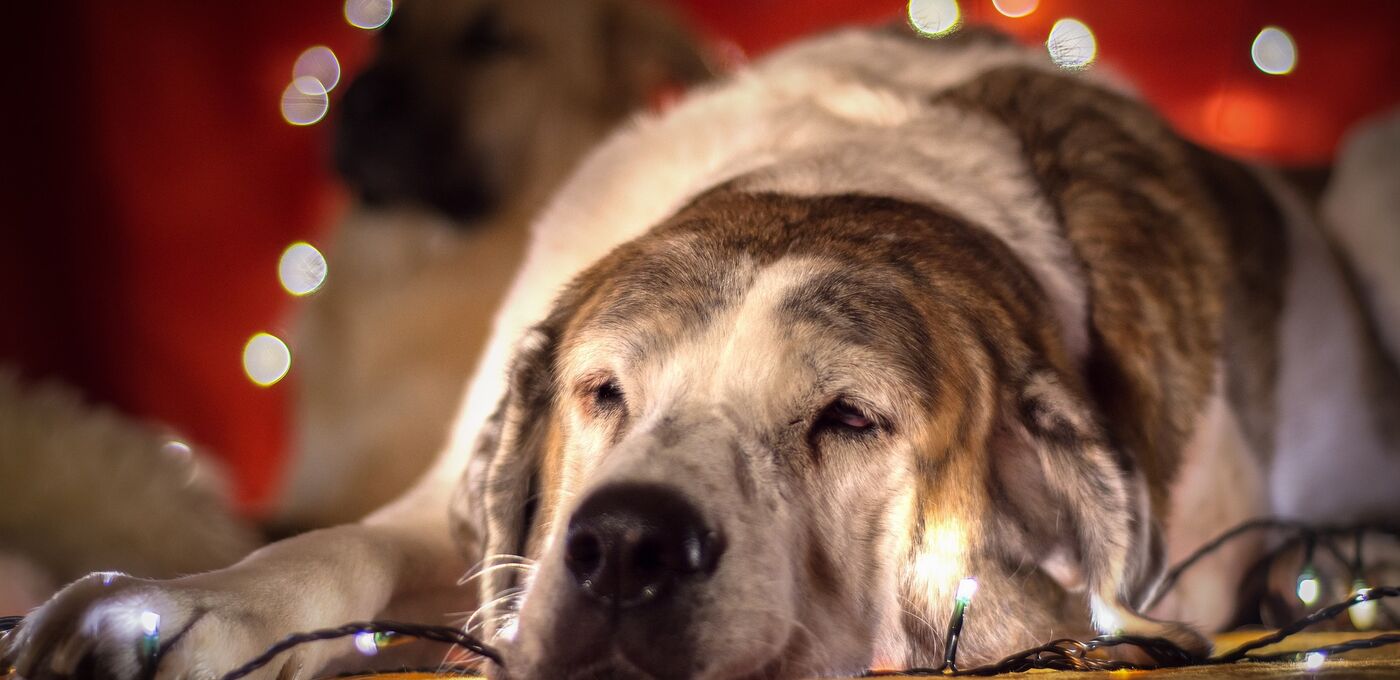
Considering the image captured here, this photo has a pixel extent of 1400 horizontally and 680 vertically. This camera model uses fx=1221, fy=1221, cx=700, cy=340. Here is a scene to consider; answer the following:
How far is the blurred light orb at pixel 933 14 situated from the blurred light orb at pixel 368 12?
5.42ft

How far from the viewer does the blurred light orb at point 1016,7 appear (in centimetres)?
410

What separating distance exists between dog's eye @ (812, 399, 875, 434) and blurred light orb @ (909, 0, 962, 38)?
1.51m

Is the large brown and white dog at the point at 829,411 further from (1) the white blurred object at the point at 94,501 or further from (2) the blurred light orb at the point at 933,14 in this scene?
(2) the blurred light orb at the point at 933,14

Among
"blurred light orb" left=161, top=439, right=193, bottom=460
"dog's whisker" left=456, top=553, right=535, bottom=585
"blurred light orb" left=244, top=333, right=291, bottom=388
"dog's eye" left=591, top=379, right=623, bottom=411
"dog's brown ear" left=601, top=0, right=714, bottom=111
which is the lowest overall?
"blurred light orb" left=244, top=333, right=291, bottom=388

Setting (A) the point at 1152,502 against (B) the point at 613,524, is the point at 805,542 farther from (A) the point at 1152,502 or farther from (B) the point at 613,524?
(A) the point at 1152,502

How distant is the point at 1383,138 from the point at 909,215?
190cm

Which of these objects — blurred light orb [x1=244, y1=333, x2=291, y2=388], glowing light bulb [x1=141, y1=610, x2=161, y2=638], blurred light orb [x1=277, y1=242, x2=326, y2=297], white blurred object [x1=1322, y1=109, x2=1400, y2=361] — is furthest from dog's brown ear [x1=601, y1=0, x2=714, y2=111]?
glowing light bulb [x1=141, y1=610, x2=161, y2=638]

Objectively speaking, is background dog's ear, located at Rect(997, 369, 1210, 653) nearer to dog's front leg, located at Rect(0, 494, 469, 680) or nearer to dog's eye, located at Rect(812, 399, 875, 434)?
dog's eye, located at Rect(812, 399, 875, 434)

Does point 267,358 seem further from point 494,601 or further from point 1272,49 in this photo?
point 1272,49

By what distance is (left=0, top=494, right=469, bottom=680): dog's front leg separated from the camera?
Result: 47.6 inches

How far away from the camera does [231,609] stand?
1.35 metres

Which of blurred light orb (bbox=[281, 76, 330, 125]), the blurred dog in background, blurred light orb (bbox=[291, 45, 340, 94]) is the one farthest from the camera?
blurred light orb (bbox=[291, 45, 340, 94])

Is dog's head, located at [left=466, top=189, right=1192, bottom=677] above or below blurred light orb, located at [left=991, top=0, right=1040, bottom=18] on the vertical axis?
below

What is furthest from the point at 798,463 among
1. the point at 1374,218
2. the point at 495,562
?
the point at 1374,218
